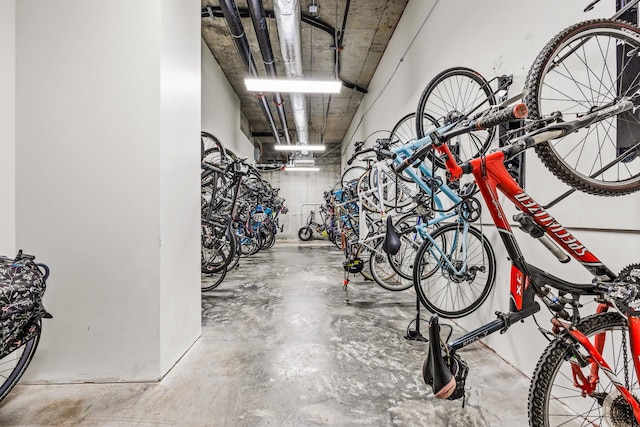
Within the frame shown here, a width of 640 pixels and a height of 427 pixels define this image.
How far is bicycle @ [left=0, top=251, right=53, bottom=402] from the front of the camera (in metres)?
1.23

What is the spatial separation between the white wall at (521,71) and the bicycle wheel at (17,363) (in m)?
2.65

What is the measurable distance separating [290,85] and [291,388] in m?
3.43

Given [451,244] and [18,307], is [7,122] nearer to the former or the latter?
Answer: [18,307]

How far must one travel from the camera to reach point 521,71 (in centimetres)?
184

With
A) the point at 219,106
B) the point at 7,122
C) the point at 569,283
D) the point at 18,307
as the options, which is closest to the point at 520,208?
the point at 569,283

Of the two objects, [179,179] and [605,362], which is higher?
[179,179]

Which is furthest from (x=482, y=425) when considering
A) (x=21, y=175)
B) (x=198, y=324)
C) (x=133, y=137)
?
(x=21, y=175)

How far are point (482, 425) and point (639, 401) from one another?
616 millimetres

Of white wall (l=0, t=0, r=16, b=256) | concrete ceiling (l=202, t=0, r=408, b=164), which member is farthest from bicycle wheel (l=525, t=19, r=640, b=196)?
concrete ceiling (l=202, t=0, r=408, b=164)

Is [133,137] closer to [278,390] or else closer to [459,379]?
[278,390]

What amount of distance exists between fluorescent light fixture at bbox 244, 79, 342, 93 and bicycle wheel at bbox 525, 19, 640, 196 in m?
2.78

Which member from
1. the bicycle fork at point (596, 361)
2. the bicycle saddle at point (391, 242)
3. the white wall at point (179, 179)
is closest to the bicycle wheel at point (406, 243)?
the bicycle saddle at point (391, 242)

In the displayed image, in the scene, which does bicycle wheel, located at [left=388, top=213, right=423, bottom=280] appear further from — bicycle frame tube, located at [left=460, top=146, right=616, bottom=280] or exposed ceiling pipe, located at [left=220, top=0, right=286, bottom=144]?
exposed ceiling pipe, located at [left=220, top=0, right=286, bottom=144]

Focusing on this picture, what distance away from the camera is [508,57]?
1957 mm
